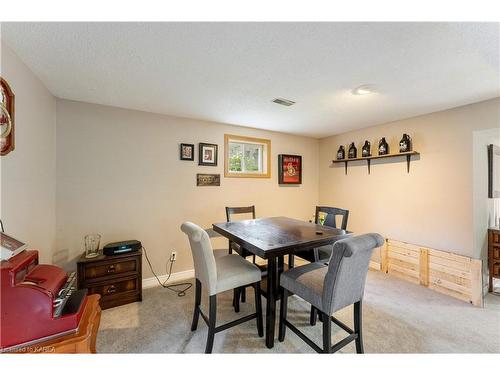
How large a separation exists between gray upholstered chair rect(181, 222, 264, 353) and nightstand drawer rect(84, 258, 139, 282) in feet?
3.13

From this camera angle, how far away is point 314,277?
5.29ft

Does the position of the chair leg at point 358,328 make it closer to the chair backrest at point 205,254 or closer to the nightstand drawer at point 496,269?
the chair backrest at point 205,254

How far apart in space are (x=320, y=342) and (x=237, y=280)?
0.86 meters

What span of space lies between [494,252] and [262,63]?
11.3 ft

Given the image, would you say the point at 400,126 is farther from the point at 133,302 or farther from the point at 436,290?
the point at 133,302

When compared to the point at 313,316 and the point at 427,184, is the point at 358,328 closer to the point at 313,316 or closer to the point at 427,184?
the point at 313,316

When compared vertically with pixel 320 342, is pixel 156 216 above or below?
above

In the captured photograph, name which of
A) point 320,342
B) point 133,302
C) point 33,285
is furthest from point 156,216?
point 320,342

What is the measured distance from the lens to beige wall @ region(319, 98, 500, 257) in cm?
246

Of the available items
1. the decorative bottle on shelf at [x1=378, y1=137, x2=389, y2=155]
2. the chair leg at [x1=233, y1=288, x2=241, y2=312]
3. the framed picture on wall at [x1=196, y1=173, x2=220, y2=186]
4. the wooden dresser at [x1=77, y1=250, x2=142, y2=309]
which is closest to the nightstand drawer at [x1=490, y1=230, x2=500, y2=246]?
the decorative bottle on shelf at [x1=378, y1=137, x2=389, y2=155]

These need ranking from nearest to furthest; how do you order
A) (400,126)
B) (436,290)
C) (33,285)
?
(33,285)
(436,290)
(400,126)

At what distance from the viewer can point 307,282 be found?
1.56m

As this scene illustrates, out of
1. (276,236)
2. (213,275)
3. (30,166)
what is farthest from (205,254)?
(30,166)

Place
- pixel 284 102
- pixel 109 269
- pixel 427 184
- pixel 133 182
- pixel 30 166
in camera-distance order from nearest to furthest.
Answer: pixel 30 166 < pixel 109 269 < pixel 284 102 < pixel 133 182 < pixel 427 184
